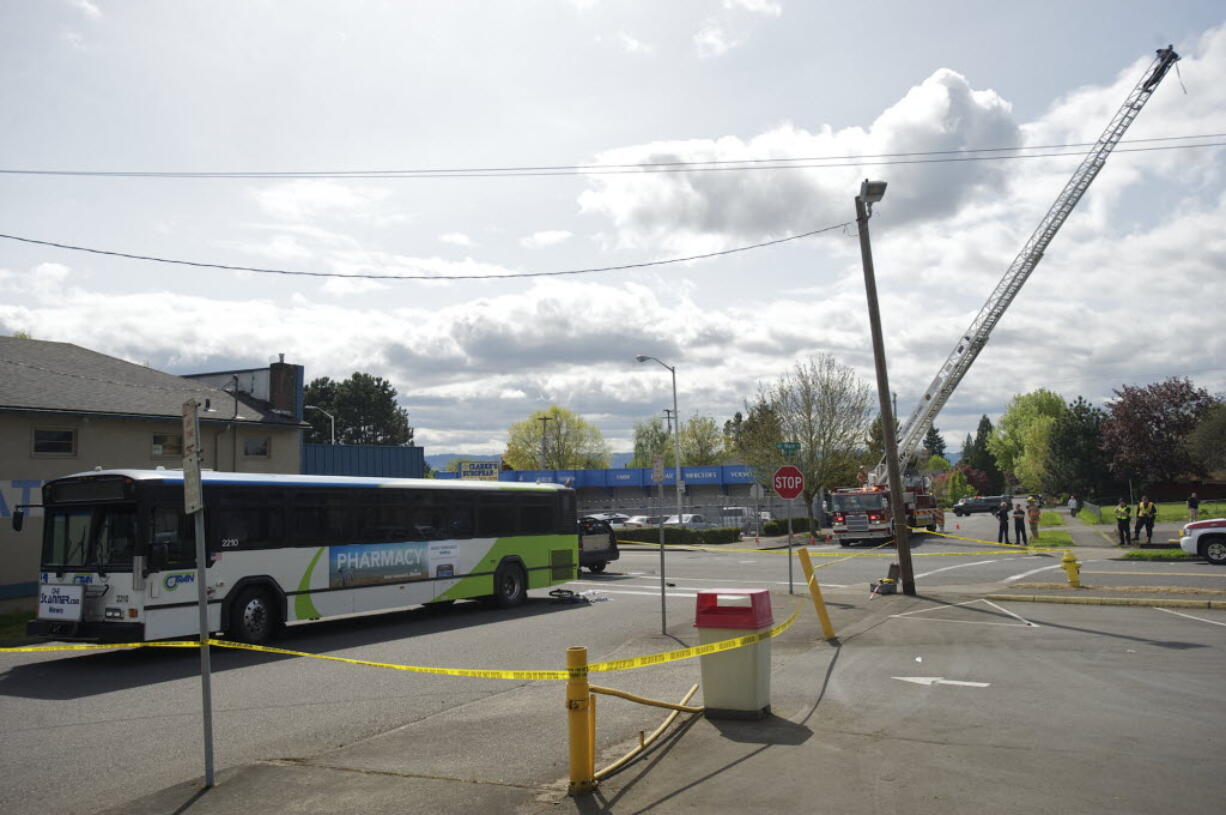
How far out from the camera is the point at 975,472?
124500mm

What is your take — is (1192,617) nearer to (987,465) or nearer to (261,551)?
(261,551)

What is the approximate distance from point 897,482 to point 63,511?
14.6m

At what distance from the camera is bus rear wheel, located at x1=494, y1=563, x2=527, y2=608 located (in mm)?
18812

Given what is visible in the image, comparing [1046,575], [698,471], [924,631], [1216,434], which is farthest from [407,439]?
[924,631]

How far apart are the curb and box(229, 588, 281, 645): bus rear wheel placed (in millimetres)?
12687

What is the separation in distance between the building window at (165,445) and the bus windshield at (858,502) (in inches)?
1022

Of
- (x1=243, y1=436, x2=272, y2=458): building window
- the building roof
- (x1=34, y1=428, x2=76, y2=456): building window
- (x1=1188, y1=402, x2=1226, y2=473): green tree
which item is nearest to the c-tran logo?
the building roof

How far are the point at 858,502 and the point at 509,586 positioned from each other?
2323 centimetres

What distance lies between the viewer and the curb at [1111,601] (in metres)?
14.8

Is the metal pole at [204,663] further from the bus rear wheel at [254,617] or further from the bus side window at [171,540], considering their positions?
the bus rear wheel at [254,617]

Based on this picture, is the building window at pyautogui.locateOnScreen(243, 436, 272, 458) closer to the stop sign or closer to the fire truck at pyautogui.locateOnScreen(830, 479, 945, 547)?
the stop sign

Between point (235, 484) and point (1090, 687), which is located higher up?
point (235, 484)

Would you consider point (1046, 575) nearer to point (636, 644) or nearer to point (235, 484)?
point (636, 644)

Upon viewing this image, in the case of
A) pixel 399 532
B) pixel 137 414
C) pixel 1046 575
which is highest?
pixel 137 414
